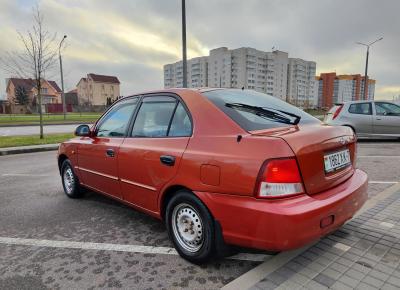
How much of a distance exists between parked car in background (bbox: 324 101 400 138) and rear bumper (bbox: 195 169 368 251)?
30.3 feet

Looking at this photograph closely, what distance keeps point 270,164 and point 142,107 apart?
1.90m

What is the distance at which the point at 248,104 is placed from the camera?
3096 mm

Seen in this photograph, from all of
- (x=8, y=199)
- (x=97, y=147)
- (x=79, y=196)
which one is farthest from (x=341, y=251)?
(x=8, y=199)

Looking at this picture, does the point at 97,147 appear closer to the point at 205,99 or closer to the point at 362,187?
the point at 205,99

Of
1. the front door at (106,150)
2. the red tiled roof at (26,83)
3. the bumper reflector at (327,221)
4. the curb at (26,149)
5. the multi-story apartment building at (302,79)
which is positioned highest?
the multi-story apartment building at (302,79)

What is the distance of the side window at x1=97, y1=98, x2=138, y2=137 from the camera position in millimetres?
3766

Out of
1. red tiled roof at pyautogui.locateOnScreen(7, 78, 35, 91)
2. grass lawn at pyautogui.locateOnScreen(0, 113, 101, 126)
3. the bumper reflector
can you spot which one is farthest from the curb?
grass lawn at pyautogui.locateOnScreen(0, 113, 101, 126)

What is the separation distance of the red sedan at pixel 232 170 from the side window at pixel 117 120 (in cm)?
5

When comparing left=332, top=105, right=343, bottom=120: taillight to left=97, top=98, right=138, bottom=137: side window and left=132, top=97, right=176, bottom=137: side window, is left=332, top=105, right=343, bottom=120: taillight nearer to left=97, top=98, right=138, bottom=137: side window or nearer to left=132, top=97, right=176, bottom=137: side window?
left=97, top=98, right=138, bottom=137: side window

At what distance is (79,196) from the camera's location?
5.00 meters

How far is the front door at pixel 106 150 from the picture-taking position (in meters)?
3.73

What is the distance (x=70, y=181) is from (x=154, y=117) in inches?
97.4

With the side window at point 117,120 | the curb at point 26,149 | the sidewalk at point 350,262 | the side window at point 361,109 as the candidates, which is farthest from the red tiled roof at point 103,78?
the sidewalk at point 350,262

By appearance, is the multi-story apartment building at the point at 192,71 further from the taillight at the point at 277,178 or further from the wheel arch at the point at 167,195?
the taillight at the point at 277,178
